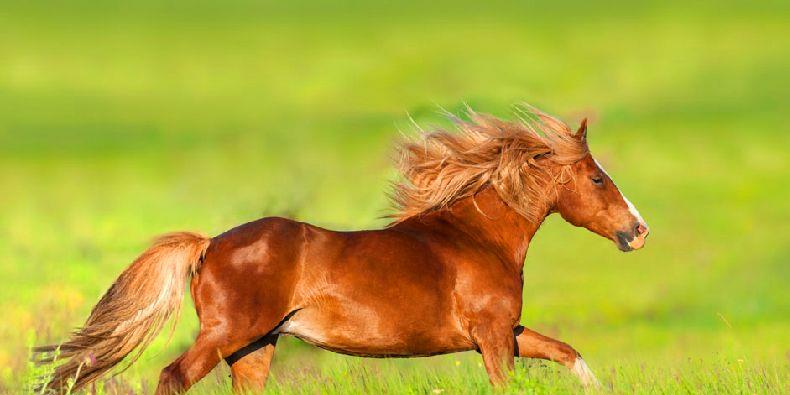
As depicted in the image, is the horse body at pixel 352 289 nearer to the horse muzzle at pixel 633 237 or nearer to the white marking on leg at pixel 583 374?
the white marking on leg at pixel 583 374

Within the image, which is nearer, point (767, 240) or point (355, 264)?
point (355, 264)

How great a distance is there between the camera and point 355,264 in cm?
835

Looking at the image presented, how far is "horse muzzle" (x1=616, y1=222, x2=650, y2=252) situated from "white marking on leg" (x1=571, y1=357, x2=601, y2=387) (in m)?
0.90

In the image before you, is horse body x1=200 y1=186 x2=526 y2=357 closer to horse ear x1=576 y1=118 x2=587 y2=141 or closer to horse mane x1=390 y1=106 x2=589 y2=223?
horse mane x1=390 y1=106 x2=589 y2=223

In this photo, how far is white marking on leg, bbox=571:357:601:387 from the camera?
28.2 feet

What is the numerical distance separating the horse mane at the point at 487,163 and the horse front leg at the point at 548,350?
806 mm

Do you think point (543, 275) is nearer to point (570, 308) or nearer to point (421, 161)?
point (570, 308)

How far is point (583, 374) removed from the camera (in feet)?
28.6

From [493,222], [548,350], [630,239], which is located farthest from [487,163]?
[548,350]

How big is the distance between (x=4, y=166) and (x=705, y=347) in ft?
77.3

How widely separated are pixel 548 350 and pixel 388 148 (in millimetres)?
1751

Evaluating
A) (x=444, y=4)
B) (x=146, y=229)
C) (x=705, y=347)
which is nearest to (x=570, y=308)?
(x=705, y=347)

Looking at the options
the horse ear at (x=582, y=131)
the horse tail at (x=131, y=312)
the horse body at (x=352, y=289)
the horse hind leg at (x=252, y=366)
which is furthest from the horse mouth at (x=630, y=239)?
the horse tail at (x=131, y=312)

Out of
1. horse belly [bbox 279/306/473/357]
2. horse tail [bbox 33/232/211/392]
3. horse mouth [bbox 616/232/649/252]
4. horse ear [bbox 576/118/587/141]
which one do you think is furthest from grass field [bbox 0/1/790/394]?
horse ear [bbox 576/118/587/141]
